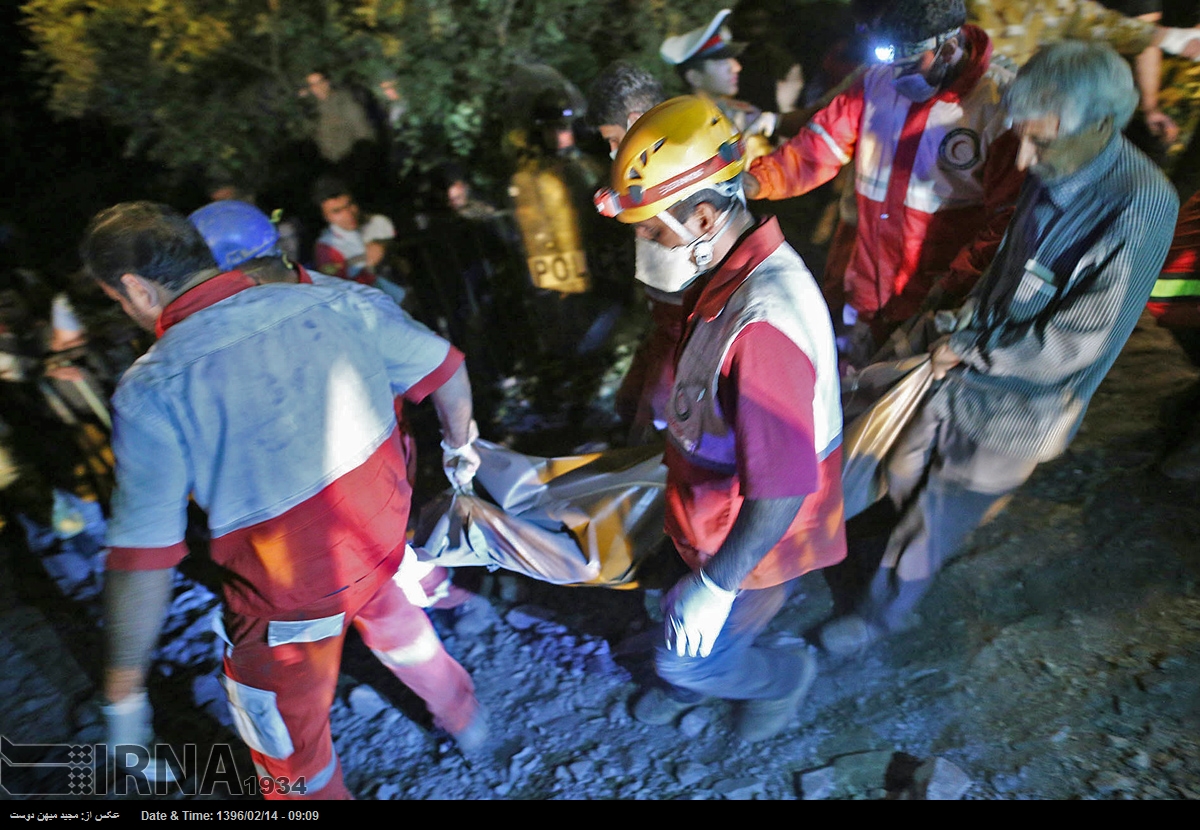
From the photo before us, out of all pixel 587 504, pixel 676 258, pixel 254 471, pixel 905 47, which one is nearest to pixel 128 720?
pixel 254 471

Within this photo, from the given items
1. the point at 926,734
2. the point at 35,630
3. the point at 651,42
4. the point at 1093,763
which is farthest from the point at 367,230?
the point at 1093,763

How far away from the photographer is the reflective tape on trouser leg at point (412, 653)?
2396 millimetres

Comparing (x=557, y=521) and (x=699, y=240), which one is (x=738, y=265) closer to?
(x=699, y=240)

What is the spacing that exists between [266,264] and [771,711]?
2449 millimetres

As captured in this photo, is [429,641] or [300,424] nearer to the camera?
[300,424]

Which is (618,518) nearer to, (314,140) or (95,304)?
(95,304)

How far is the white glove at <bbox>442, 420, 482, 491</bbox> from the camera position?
104 inches

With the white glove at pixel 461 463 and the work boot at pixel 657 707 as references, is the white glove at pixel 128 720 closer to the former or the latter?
the white glove at pixel 461 463

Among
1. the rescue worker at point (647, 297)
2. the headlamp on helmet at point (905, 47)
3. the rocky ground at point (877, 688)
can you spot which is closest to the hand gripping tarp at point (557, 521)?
the rescue worker at point (647, 297)

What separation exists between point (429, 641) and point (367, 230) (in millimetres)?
3507

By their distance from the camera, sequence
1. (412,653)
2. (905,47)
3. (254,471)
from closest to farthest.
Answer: (254,471) → (412,653) → (905,47)

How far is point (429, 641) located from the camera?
2.44 meters

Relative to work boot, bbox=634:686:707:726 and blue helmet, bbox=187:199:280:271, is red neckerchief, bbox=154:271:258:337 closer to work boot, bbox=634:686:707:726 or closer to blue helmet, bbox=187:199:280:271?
blue helmet, bbox=187:199:280:271

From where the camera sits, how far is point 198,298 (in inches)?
72.6
